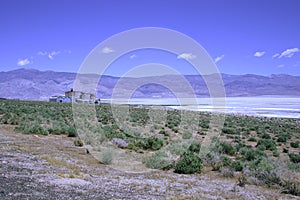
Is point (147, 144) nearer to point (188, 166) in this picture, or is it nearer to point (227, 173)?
point (188, 166)

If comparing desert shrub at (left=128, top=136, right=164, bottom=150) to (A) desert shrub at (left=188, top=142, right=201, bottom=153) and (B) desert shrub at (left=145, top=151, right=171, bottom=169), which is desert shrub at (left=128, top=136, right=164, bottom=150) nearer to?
(A) desert shrub at (left=188, top=142, right=201, bottom=153)

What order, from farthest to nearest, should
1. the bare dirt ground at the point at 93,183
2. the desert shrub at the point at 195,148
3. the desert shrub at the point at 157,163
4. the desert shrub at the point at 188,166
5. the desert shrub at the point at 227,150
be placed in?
the desert shrub at the point at 227,150
the desert shrub at the point at 195,148
the desert shrub at the point at 157,163
the desert shrub at the point at 188,166
the bare dirt ground at the point at 93,183

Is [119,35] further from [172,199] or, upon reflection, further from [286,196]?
[286,196]

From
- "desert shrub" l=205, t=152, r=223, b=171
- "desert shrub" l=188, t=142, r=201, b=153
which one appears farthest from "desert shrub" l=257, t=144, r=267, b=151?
"desert shrub" l=205, t=152, r=223, b=171

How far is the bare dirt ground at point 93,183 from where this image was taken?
26.8 ft

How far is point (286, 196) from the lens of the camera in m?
9.62

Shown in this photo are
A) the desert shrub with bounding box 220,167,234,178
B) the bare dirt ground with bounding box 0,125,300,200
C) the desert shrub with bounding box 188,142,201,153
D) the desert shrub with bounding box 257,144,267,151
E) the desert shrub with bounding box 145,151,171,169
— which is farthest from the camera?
the desert shrub with bounding box 257,144,267,151

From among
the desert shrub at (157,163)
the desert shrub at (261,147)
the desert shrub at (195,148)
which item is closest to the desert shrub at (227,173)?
the desert shrub at (157,163)

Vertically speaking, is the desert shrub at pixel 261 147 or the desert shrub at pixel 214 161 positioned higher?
the desert shrub at pixel 214 161

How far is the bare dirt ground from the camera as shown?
8156mm

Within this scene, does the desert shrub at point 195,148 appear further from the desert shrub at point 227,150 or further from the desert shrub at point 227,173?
the desert shrub at point 227,173

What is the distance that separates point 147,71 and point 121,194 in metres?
8.15

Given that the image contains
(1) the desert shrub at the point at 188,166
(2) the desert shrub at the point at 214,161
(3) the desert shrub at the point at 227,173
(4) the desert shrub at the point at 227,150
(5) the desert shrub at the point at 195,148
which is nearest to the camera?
(3) the desert shrub at the point at 227,173

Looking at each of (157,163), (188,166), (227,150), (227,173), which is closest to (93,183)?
(157,163)
